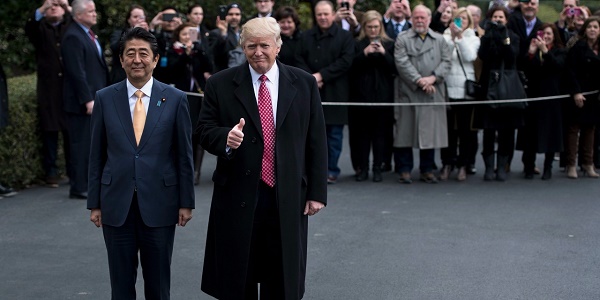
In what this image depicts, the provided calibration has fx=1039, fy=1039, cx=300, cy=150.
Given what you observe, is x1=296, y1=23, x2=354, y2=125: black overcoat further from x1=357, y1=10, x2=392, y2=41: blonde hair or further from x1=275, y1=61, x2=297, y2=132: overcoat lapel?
x1=275, y1=61, x2=297, y2=132: overcoat lapel

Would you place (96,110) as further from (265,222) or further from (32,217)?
(32,217)

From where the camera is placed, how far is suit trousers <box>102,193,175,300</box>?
18.9 ft

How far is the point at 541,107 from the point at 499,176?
98cm

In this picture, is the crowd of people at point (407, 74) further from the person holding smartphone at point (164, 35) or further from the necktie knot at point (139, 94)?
the necktie knot at point (139, 94)

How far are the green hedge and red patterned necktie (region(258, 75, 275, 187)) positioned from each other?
6.20m

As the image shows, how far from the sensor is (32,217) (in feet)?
32.6

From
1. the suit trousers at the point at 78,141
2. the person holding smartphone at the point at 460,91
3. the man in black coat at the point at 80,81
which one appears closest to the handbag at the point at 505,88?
the person holding smartphone at the point at 460,91

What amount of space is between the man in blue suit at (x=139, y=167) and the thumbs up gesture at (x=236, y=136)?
47 cm

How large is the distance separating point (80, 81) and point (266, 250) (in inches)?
222

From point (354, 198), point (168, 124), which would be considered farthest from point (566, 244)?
point (168, 124)

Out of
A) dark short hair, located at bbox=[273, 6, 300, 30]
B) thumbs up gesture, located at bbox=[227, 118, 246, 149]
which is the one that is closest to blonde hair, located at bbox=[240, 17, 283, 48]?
thumbs up gesture, located at bbox=[227, 118, 246, 149]

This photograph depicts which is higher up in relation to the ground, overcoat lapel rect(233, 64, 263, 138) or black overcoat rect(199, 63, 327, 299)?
overcoat lapel rect(233, 64, 263, 138)

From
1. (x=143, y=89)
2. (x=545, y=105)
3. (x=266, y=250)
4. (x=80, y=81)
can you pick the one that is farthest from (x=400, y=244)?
(x=545, y=105)

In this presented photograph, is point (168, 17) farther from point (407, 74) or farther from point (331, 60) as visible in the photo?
point (407, 74)
